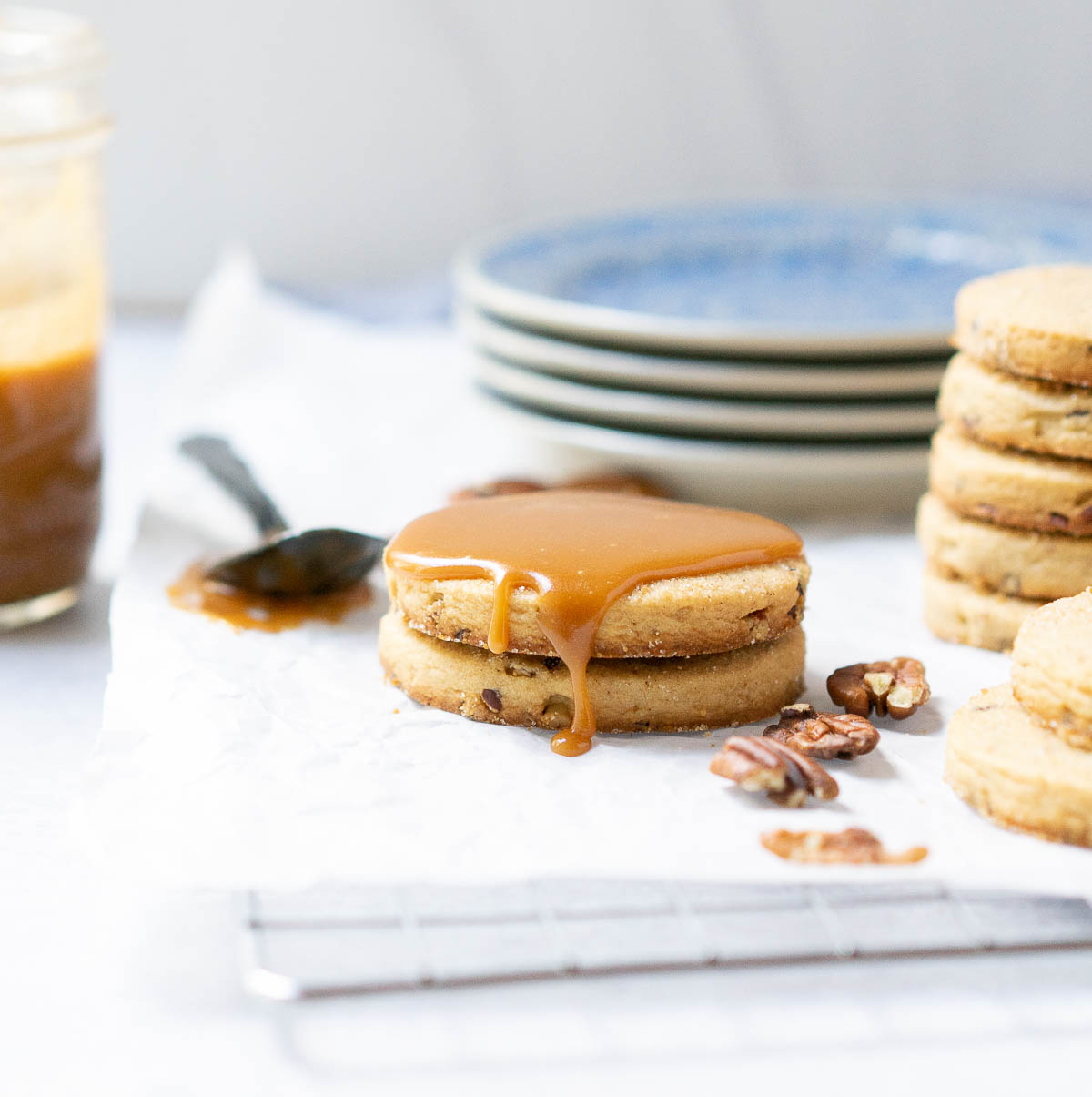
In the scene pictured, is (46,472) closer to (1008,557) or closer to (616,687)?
(616,687)

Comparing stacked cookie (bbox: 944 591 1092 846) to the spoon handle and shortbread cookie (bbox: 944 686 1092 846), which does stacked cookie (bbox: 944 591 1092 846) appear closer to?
shortbread cookie (bbox: 944 686 1092 846)

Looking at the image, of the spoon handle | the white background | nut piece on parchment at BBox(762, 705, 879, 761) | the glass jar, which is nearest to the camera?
nut piece on parchment at BBox(762, 705, 879, 761)

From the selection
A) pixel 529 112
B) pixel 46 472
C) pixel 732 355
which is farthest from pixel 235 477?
pixel 529 112

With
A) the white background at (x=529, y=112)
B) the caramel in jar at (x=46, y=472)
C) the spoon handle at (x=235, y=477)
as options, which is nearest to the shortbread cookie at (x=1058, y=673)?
the spoon handle at (x=235, y=477)

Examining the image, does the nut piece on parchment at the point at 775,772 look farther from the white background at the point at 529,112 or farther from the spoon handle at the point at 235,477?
the white background at the point at 529,112

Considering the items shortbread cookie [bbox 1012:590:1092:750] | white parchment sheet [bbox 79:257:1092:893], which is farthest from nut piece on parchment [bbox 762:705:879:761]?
shortbread cookie [bbox 1012:590:1092:750]

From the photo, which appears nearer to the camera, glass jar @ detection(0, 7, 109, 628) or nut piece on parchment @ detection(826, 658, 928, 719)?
nut piece on parchment @ detection(826, 658, 928, 719)

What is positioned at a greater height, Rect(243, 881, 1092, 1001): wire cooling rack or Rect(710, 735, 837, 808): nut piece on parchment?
Rect(710, 735, 837, 808): nut piece on parchment
